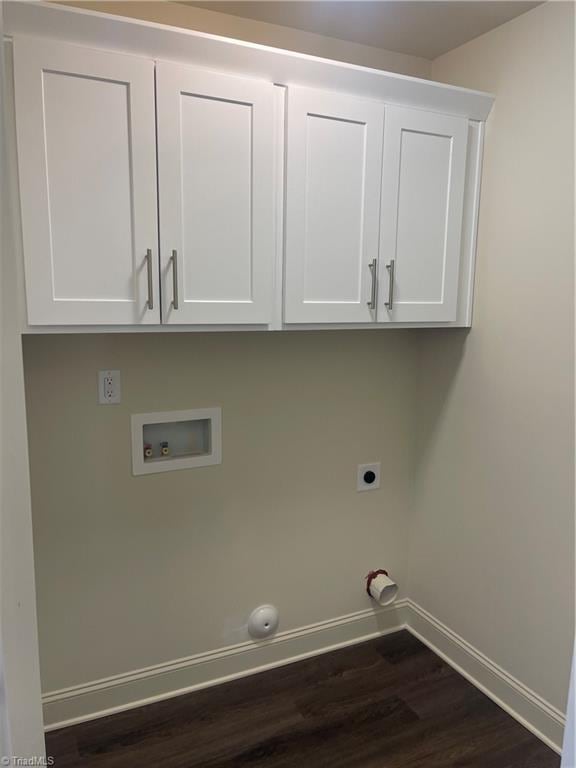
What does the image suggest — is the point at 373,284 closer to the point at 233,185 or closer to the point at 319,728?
the point at 233,185

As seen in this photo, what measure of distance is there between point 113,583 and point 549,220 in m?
2.03

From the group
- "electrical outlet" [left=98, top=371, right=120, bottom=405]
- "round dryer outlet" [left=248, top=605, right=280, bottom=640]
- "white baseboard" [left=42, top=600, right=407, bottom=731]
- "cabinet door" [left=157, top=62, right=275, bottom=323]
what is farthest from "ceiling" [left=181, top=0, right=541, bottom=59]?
"white baseboard" [left=42, top=600, right=407, bottom=731]

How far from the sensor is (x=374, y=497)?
99.7 inches

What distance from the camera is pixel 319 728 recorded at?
204 centimetres

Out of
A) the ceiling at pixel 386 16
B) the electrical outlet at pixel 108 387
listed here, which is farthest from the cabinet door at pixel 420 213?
the electrical outlet at pixel 108 387

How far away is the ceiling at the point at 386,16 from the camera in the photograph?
1809 mm

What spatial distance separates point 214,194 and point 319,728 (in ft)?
6.32

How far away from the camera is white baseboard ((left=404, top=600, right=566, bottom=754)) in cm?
198

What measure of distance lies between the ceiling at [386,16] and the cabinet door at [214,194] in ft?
1.35

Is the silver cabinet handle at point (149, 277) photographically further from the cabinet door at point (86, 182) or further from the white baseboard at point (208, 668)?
the white baseboard at point (208, 668)

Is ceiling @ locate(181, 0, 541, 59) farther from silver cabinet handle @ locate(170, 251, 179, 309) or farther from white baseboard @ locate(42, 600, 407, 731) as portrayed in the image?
white baseboard @ locate(42, 600, 407, 731)

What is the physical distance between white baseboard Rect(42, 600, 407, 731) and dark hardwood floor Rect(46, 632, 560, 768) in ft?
0.13

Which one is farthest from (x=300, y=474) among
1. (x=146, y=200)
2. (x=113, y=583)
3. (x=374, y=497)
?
(x=146, y=200)

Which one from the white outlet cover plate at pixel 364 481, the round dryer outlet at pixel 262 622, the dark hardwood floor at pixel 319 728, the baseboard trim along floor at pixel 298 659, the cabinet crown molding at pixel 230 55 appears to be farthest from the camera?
the white outlet cover plate at pixel 364 481
